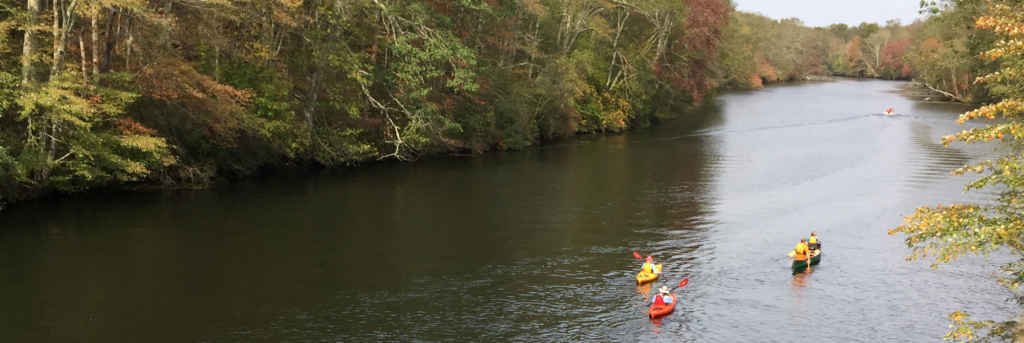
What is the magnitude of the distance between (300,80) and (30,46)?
12.9 m

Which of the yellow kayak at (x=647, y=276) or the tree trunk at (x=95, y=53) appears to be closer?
the yellow kayak at (x=647, y=276)

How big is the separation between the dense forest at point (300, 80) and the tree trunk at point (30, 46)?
0.17ft

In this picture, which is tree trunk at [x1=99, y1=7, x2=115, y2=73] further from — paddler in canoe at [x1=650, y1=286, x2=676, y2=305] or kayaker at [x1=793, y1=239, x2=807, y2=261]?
kayaker at [x1=793, y1=239, x2=807, y2=261]

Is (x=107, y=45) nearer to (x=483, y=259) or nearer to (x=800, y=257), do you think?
(x=483, y=259)

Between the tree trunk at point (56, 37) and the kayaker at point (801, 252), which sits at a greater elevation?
the tree trunk at point (56, 37)

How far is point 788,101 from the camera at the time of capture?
278 feet

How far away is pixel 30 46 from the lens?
964 inches

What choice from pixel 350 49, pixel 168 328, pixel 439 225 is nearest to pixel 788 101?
pixel 350 49

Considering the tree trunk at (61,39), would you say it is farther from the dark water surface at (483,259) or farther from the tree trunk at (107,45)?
the dark water surface at (483,259)

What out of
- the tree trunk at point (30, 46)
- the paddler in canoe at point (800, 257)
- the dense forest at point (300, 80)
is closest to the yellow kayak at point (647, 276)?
the paddler in canoe at point (800, 257)

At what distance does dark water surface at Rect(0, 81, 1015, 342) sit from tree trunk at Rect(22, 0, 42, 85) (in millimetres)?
4507

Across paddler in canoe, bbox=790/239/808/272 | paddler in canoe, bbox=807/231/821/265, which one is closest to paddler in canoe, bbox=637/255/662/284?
paddler in canoe, bbox=790/239/808/272

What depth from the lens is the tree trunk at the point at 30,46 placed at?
79.4ft

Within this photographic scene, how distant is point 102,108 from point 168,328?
40.3ft
